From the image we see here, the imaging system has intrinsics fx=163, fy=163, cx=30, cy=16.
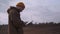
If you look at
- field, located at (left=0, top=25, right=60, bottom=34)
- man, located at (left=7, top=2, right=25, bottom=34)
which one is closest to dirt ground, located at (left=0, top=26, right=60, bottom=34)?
field, located at (left=0, top=25, right=60, bottom=34)

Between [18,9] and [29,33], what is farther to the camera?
[29,33]

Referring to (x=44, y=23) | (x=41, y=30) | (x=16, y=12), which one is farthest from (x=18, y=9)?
(x=41, y=30)

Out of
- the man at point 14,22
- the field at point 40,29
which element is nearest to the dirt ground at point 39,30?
the field at point 40,29

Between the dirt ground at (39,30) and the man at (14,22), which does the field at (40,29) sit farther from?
the man at (14,22)

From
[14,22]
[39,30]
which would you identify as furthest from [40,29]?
[14,22]

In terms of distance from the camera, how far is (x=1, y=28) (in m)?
5.55

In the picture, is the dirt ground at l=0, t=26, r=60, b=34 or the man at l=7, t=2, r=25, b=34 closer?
the man at l=7, t=2, r=25, b=34

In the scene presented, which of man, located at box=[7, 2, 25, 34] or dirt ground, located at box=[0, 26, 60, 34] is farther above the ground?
man, located at box=[7, 2, 25, 34]

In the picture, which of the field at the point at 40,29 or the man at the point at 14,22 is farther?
the field at the point at 40,29

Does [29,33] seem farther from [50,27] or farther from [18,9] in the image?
[18,9]

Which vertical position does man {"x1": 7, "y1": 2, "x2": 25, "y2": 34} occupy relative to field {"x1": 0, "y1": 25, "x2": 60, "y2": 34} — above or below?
above

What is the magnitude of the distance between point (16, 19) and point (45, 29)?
3624 millimetres

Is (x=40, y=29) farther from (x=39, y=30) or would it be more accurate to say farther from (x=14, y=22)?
(x=14, y=22)

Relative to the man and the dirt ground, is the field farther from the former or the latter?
the man
